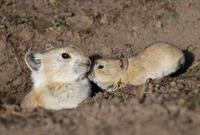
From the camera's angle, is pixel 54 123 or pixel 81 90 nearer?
pixel 54 123

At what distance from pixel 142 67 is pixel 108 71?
2.06 ft

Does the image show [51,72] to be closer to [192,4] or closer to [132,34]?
[132,34]

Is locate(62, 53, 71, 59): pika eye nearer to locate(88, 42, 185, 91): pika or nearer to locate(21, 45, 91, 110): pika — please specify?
locate(21, 45, 91, 110): pika

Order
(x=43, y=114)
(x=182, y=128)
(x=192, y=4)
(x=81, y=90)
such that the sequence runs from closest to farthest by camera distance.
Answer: (x=182, y=128) < (x=43, y=114) < (x=81, y=90) < (x=192, y=4)

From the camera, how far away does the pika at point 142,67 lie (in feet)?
35.4

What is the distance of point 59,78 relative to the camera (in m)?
10.1

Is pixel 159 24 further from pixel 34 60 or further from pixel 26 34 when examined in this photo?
pixel 34 60

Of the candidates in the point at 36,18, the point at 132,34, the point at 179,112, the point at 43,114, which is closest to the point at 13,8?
the point at 36,18

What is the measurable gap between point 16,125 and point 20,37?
→ 4.05 metres

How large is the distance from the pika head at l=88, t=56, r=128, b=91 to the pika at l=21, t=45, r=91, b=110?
1.38ft

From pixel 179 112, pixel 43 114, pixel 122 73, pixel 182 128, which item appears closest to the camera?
pixel 182 128

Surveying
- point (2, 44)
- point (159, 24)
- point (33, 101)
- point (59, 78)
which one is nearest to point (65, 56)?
point (59, 78)

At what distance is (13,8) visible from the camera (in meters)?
12.4

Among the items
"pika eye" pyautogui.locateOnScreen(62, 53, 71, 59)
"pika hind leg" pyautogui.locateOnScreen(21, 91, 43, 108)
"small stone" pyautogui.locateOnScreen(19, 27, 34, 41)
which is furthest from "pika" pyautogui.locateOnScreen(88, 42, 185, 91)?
"small stone" pyautogui.locateOnScreen(19, 27, 34, 41)
